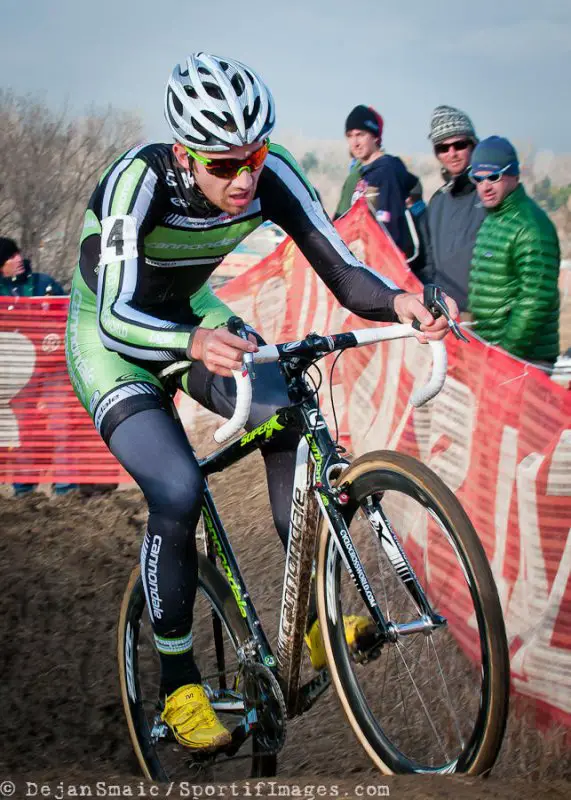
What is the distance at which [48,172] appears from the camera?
22.4 metres

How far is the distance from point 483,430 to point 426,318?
56.2 inches

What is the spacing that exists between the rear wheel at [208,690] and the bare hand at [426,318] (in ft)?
4.55

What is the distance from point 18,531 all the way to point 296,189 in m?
4.59

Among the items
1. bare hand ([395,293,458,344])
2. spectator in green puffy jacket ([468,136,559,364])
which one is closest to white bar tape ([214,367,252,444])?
bare hand ([395,293,458,344])

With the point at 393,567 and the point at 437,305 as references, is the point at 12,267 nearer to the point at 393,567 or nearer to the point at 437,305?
the point at 437,305

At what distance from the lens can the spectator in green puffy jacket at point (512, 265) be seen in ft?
19.2

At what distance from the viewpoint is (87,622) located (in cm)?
638

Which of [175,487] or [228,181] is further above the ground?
[228,181]

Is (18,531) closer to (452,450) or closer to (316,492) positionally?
(452,450)

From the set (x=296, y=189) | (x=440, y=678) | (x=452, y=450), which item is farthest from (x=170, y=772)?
(x=296, y=189)

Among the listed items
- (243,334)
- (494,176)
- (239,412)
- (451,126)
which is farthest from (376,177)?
(239,412)

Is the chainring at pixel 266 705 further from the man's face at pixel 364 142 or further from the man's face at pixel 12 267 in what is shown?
the man's face at pixel 12 267

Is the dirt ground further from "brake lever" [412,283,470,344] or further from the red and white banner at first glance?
"brake lever" [412,283,470,344]

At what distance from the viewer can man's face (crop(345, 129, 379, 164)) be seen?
8.35m
